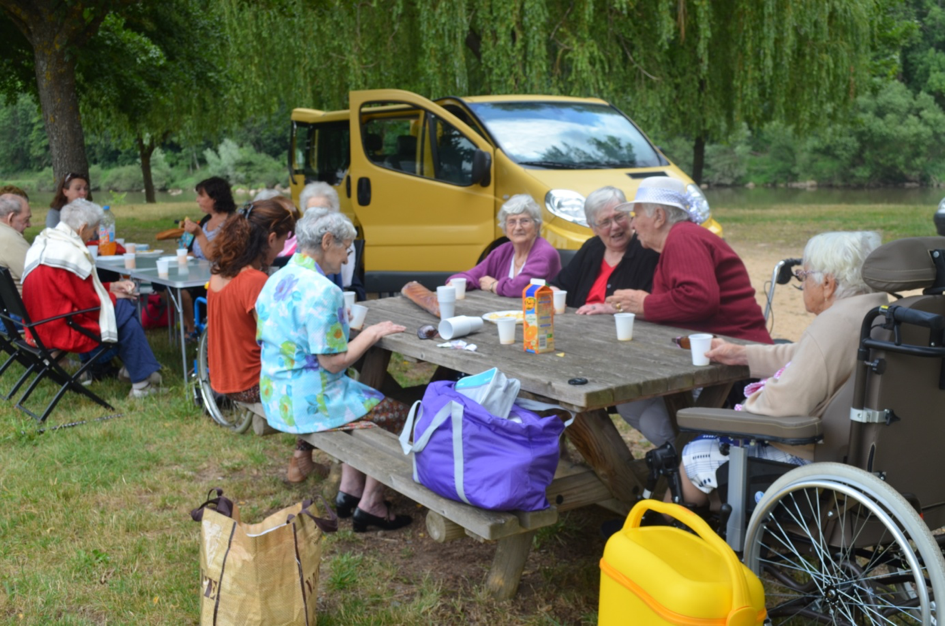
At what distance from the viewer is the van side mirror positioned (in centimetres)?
754

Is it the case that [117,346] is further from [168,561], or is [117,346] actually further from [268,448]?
[168,561]

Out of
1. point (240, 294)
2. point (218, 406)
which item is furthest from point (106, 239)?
point (240, 294)

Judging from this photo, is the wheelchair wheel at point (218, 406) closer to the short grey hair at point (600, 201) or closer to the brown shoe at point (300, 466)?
the brown shoe at point (300, 466)

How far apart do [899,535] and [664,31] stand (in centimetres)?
1083

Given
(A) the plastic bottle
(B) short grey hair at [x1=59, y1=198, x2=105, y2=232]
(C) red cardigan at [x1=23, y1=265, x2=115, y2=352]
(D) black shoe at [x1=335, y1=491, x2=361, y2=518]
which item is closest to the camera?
(D) black shoe at [x1=335, y1=491, x2=361, y2=518]

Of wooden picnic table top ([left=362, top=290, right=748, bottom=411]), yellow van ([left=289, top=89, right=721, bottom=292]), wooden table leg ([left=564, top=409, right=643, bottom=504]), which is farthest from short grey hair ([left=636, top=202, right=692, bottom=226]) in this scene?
yellow van ([left=289, top=89, right=721, bottom=292])

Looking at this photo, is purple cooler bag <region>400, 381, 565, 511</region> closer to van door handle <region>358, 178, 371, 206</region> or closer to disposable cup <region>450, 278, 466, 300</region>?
disposable cup <region>450, 278, 466, 300</region>

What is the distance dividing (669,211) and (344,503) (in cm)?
199

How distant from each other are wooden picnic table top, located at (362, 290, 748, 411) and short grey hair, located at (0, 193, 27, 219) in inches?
141

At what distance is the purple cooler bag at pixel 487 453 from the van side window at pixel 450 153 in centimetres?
519

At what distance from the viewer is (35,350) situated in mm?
5484

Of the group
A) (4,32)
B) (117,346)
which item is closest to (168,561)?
(117,346)

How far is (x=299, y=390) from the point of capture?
377 cm

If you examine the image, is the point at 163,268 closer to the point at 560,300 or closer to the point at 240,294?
the point at 240,294
